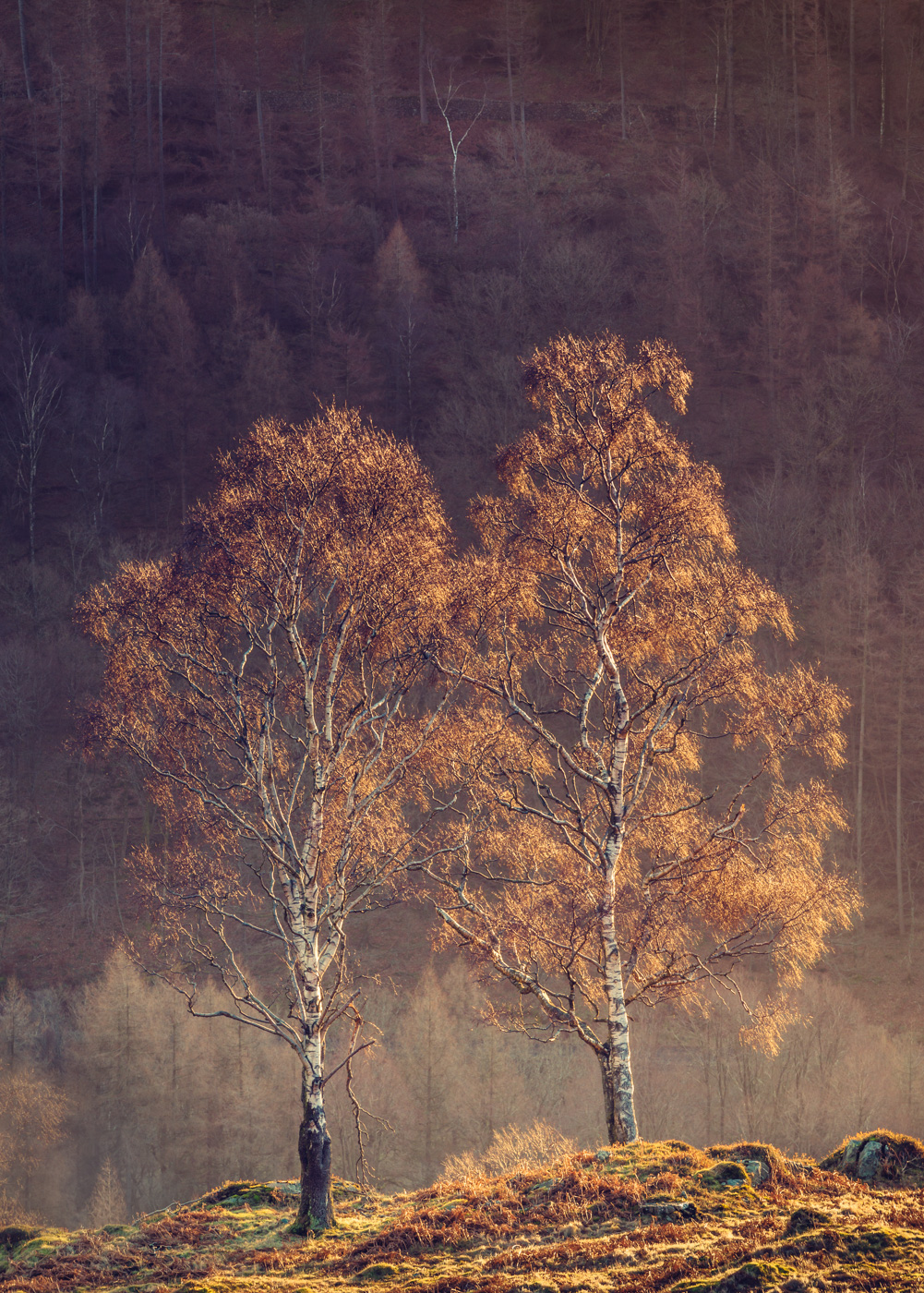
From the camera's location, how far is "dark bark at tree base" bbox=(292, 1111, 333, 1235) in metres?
15.3

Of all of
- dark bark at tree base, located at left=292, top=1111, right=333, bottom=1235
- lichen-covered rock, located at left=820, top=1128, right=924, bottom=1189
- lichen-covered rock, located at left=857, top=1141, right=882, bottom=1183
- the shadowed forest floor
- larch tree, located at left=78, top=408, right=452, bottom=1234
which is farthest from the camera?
larch tree, located at left=78, top=408, right=452, bottom=1234

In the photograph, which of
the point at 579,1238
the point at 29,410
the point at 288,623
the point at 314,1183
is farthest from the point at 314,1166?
the point at 29,410

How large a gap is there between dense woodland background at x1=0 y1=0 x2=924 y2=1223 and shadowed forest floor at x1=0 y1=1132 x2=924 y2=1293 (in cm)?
1873

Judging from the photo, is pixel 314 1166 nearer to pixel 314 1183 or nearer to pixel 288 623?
pixel 314 1183

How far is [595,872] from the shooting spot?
693 inches

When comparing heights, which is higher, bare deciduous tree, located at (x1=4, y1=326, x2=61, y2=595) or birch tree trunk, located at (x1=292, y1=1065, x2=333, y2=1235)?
bare deciduous tree, located at (x1=4, y1=326, x2=61, y2=595)

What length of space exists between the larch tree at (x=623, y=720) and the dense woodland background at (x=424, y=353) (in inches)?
704

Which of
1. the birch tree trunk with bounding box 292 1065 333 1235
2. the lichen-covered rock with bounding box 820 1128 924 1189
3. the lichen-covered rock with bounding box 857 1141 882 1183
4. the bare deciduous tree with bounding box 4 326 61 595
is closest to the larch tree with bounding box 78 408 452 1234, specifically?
the birch tree trunk with bounding box 292 1065 333 1235

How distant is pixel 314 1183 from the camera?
15539mm

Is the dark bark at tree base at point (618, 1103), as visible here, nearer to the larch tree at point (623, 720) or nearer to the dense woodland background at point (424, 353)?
the larch tree at point (623, 720)

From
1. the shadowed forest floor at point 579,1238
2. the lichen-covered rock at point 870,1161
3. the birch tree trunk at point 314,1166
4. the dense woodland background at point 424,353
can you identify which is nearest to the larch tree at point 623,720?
the birch tree trunk at point 314,1166

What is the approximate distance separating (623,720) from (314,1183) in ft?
25.9

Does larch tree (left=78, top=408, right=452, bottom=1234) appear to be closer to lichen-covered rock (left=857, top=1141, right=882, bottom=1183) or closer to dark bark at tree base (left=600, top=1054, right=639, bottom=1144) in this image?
dark bark at tree base (left=600, top=1054, right=639, bottom=1144)

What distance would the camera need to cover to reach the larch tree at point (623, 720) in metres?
17.0
